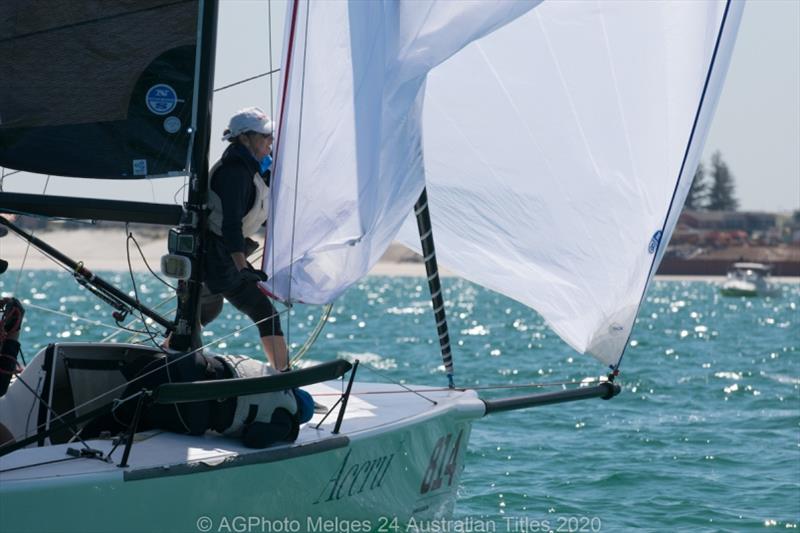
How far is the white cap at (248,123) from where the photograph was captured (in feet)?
16.6

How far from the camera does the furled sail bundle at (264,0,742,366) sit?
15.6ft

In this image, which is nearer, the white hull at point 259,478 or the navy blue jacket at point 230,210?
the white hull at point 259,478

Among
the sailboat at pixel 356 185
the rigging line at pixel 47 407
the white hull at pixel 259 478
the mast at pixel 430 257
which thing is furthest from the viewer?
the mast at pixel 430 257

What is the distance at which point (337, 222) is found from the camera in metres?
4.80

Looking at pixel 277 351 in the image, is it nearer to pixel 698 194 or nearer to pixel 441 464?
pixel 441 464

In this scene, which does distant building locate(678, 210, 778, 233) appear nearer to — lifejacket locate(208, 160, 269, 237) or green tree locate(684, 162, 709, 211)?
green tree locate(684, 162, 709, 211)

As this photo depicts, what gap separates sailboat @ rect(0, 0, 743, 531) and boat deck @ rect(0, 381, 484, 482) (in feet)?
0.04

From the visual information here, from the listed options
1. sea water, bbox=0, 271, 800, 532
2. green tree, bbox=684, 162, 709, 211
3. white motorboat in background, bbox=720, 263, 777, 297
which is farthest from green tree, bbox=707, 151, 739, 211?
sea water, bbox=0, 271, 800, 532

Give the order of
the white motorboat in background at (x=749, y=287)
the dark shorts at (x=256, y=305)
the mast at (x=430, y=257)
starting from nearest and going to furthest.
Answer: the dark shorts at (x=256, y=305)
the mast at (x=430, y=257)
the white motorboat in background at (x=749, y=287)

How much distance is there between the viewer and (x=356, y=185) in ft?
15.6

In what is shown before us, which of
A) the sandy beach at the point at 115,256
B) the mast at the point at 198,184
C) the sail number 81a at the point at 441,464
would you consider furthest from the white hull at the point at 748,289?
the mast at the point at 198,184

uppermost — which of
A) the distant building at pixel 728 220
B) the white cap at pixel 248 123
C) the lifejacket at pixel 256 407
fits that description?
the distant building at pixel 728 220

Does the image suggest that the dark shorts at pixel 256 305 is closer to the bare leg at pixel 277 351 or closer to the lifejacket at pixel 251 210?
the bare leg at pixel 277 351

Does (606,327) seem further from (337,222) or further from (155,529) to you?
(155,529)
